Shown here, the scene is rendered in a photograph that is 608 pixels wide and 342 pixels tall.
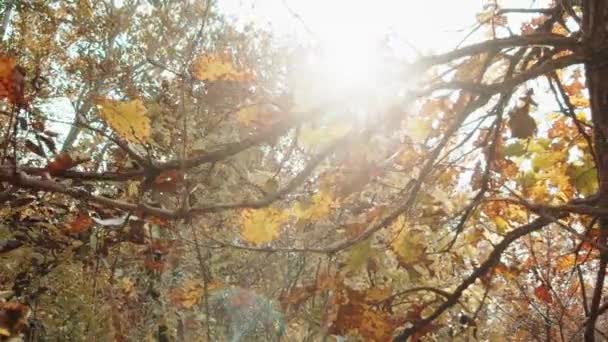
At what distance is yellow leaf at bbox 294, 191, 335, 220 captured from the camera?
1293mm

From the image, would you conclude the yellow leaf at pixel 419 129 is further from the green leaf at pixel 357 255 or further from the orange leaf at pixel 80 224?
the orange leaf at pixel 80 224

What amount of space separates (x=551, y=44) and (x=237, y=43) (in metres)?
8.54

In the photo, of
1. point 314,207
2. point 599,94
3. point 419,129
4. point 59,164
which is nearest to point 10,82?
point 59,164

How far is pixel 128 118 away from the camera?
3.29 ft

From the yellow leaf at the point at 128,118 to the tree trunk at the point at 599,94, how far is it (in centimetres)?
88

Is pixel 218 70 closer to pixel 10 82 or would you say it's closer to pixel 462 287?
pixel 10 82

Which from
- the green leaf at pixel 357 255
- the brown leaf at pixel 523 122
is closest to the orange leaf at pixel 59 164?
the green leaf at pixel 357 255

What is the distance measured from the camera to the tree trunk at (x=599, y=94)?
1043 mm

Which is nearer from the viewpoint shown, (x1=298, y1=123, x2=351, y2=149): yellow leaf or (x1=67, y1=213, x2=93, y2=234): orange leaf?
(x1=298, y1=123, x2=351, y2=149): yellow leaf

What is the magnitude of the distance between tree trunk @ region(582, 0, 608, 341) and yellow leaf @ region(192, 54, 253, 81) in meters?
0.70

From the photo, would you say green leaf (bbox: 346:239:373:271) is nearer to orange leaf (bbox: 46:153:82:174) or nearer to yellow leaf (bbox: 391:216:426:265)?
yellow leaf (bbox: 391:216:426:265)

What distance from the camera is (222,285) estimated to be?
4.76 ft

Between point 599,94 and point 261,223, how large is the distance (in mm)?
847

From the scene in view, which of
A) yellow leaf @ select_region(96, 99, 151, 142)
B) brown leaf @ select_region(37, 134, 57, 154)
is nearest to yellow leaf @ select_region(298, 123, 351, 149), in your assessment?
yellow leaf @ select_region(96, 99, 151, 142)
